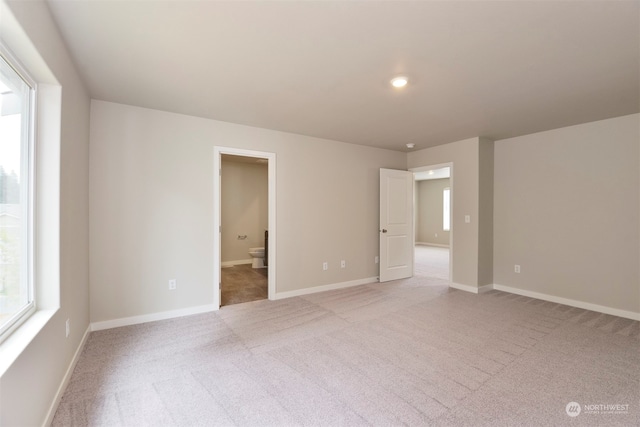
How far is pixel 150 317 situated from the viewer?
330cm

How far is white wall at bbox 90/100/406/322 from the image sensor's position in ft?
10.2

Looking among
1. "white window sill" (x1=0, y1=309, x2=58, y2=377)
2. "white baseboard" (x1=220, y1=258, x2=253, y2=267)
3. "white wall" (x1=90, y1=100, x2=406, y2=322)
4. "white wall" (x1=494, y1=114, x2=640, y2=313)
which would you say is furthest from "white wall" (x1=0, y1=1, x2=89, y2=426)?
"white wall" (x1=494, y1=114, x2=640, y2=313)

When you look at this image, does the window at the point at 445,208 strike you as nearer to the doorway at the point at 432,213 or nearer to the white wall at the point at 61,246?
the doorway at the point at 432,213

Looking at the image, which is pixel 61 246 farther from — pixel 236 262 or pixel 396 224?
pixel 236 262

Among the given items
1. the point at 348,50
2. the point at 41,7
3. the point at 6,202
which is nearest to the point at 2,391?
the point at 6,202

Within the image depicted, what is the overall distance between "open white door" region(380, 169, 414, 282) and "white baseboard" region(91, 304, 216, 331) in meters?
2.95

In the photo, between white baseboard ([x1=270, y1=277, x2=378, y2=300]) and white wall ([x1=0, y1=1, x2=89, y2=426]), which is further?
white baseboard ([x1=270, y1=277, x2=378, y2=300])

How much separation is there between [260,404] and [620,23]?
3215 millimetres

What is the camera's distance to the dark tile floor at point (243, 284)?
422 centimetres

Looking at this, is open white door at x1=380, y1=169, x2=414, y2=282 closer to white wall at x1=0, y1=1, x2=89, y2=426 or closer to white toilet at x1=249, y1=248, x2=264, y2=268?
white toilet at x1=249, y1=248, x2=264, y2=268

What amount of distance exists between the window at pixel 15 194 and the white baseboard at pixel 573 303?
544 centimetres

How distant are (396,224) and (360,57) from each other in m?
3.63

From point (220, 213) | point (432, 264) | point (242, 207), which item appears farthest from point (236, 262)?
point (432, 264)

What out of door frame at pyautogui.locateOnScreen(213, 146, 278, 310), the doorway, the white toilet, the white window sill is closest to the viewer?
the white window sill
